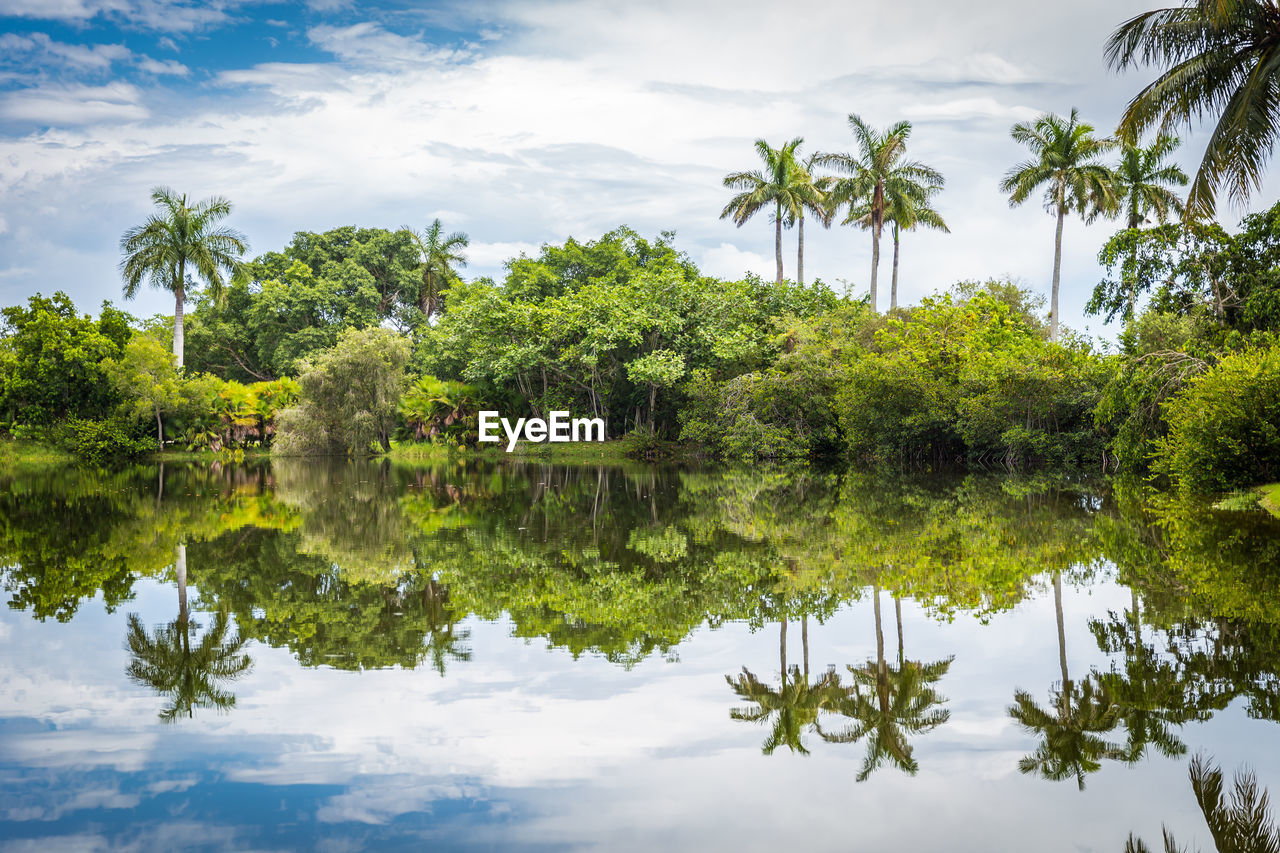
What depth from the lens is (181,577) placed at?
9789mm

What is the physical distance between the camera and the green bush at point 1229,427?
49.0 ft

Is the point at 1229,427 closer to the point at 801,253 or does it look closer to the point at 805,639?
the point at 805,639

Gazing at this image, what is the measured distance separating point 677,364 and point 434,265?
1024 inches

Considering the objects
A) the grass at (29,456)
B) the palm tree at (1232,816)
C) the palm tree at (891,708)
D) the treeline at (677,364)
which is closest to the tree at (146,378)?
the treeline at (677,364)

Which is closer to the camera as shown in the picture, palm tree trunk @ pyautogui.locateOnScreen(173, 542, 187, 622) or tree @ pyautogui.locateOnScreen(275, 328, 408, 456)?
palm tree trunk @ pyautogui.locateOnScreen(173, 542, 187, 622)

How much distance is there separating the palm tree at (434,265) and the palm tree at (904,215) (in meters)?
24.9

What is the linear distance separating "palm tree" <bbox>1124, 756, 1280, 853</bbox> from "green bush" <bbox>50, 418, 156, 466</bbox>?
1622 inches

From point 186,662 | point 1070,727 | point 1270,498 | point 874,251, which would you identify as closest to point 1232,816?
point 1070,727

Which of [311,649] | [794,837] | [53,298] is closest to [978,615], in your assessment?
[794,837]

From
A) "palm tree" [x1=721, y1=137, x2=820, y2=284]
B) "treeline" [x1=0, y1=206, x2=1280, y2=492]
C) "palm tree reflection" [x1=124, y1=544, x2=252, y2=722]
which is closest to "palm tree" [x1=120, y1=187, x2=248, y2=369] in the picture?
"treeline" [x1=0, y1=206, x2=1280, y2=492]

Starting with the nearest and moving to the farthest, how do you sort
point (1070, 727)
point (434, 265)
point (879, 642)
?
point (1070, 727), point (879, 642), point (434, 265)

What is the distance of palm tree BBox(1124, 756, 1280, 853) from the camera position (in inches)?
147

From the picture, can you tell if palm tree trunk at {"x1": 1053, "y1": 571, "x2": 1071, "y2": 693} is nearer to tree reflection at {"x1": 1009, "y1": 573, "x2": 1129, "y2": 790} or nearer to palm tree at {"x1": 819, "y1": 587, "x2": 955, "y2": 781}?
tree reflection at {"x1": 1009, "y1": 573, "x2": 1129, "y2": 790}

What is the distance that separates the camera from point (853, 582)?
8945 mm
